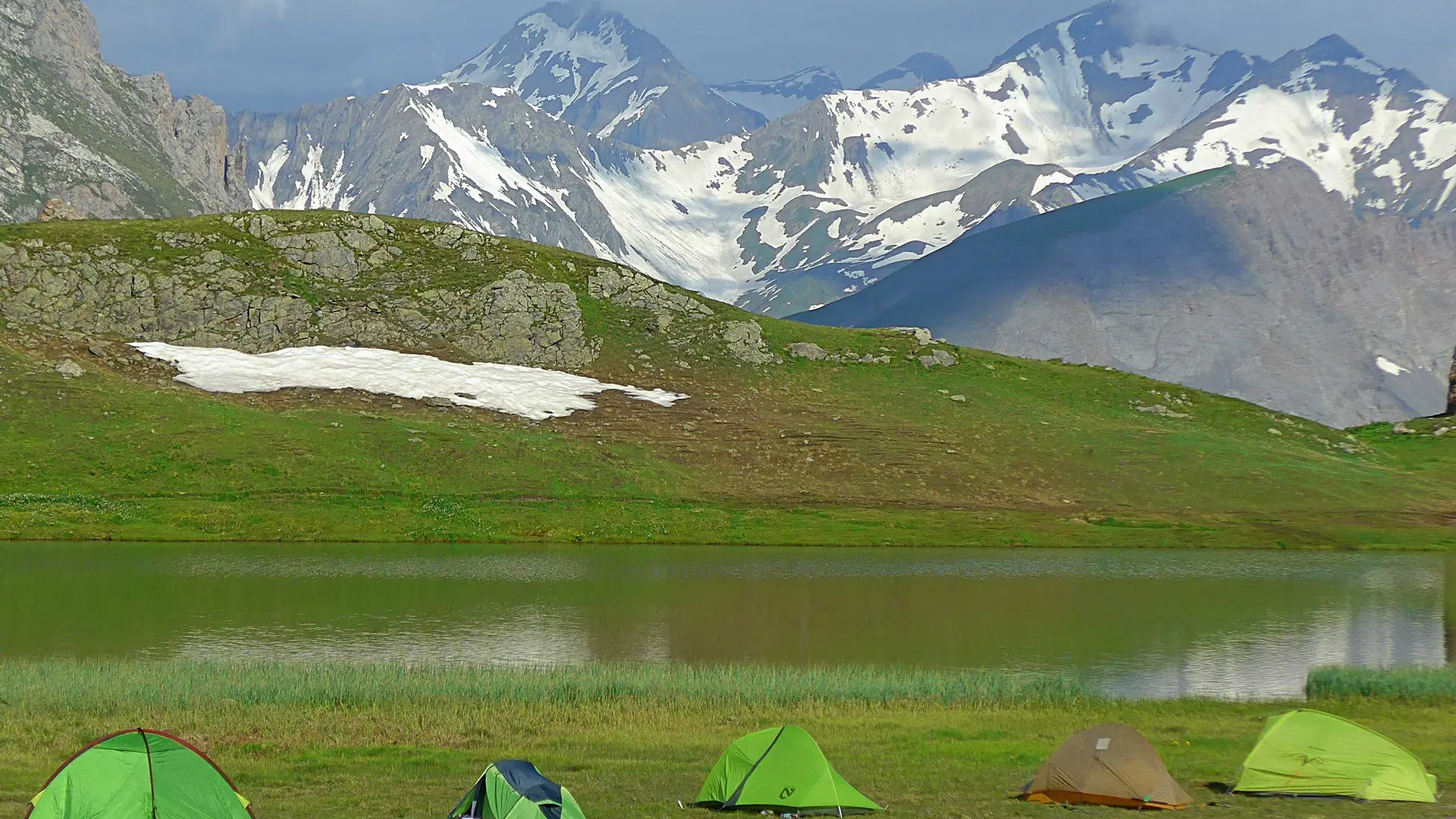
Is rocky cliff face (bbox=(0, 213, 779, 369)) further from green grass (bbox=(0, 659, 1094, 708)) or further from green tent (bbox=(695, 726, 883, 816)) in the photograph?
green tent (bbox=(695, 726, 883, 816))

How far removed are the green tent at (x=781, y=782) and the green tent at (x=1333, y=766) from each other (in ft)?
31.8

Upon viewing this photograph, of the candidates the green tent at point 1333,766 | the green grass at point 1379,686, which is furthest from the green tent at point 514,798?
the green grass at point 1379,686

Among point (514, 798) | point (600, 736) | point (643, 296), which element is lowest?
point (600, 736)

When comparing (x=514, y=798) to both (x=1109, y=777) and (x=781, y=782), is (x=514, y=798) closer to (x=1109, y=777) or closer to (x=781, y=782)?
(x=781, y=782)

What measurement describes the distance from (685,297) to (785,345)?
1801 cm

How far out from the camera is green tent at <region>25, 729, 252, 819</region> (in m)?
22.5

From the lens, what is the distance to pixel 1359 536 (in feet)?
370

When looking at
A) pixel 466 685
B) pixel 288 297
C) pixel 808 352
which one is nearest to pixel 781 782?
pixel 466 685

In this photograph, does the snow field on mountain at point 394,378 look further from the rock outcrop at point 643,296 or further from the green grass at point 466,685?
the green grass at point 466,685

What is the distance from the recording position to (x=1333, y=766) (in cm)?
2847

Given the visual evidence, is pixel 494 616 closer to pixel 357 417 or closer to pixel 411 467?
pixel 411 467

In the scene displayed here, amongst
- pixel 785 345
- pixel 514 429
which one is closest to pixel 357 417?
pixel 514 429

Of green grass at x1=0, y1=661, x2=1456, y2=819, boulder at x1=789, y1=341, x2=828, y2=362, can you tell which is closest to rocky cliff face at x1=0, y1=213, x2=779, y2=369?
boulder at x1=789, y1=341, x2=828, y2=362

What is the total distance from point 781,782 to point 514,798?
6141 millimetres
